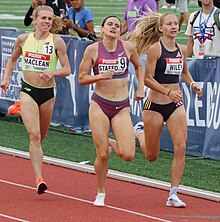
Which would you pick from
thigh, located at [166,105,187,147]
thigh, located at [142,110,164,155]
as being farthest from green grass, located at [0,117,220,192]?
thigh, located at [166,105,187,147]

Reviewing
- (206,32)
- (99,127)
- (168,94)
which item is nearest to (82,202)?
(99,127)

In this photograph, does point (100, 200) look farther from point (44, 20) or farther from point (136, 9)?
point (136, 9)

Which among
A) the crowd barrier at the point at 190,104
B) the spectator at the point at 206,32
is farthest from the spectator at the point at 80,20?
the spectator at the point at 206,32

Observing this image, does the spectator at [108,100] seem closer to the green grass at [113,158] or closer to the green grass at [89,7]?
the green grass at [113,158]

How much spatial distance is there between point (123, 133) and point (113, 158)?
127 inches

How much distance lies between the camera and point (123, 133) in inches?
423

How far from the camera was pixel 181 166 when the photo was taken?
35.7 ft

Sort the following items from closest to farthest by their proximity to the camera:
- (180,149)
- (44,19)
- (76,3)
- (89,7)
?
1. (180,149)
2. (44,19)
3. (76,3)
4. (89,7)

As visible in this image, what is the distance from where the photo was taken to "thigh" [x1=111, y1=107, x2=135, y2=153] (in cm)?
1072

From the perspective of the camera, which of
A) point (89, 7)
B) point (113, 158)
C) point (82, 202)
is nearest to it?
point (82, 202)

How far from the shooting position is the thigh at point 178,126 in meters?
10.8

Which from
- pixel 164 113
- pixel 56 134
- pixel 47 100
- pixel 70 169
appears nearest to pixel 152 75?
pixel 164 113

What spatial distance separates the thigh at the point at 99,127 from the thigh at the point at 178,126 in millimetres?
720

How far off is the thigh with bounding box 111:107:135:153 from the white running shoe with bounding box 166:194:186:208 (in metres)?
0.67
